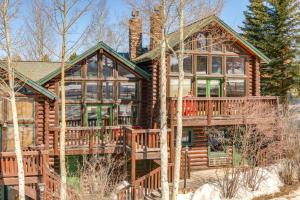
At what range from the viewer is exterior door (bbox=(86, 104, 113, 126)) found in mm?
19219

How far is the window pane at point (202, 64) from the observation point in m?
20.2

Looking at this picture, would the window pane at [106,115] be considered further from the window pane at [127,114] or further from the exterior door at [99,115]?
the window pane at [127,114]

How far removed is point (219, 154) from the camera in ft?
69.5

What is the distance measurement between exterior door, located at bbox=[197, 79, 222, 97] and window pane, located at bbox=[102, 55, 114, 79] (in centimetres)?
531

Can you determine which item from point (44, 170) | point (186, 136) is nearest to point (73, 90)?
point (44, 170)

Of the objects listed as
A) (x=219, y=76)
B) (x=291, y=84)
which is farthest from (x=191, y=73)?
(x=291, y=84)

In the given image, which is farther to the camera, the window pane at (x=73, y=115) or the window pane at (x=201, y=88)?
the window pane at (x=201, y=88)

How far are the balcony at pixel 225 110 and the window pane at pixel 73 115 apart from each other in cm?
528

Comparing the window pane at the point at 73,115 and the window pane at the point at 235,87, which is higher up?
the window pane at the point at 235,87

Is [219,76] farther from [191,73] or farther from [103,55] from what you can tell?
[103,55]

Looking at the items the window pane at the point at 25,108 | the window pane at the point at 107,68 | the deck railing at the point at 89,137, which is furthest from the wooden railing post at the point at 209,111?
the window pane at the point at 25,108

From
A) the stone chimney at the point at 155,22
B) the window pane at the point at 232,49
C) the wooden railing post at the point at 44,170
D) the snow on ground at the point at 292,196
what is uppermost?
the stone chimney at the point at 155,22

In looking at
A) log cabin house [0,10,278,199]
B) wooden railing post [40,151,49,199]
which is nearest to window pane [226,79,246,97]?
log cabin house [0,10,278,199]

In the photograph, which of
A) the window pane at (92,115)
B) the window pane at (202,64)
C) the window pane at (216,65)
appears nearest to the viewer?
the window pane at (92,115)
